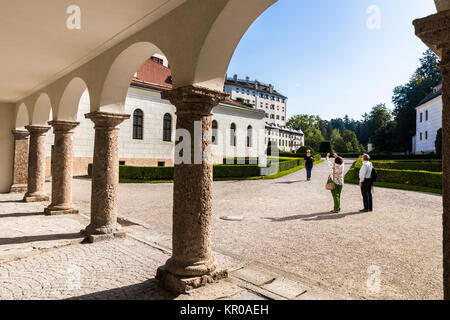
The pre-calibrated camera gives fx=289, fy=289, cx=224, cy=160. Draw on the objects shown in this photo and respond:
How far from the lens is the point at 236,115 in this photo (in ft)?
107

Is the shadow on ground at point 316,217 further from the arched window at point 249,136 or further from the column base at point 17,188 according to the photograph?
the arched window at point 249,136

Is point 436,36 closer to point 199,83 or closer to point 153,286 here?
point 199,83

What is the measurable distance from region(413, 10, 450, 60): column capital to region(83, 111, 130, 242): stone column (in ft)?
18.3

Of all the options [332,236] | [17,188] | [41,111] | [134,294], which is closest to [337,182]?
[332,236]

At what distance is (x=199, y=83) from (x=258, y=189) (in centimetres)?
1113

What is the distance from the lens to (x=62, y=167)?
8391 mm

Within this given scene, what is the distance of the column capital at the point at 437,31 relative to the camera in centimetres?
208

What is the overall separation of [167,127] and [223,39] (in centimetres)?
2297

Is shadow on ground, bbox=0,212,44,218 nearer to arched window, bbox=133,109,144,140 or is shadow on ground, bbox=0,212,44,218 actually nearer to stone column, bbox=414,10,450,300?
stone column, bbox=414,10,450,300

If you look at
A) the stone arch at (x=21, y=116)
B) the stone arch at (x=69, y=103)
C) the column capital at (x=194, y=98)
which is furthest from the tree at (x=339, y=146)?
the column capital at (x=194, y=98)

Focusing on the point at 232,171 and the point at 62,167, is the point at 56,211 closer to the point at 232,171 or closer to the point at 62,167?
the point at 62,167

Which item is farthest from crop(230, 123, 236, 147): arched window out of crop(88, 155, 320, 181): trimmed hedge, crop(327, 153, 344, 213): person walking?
crop(327, 153, 344, 213): person walking

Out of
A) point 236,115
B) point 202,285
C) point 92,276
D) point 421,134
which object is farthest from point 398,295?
point 421,134

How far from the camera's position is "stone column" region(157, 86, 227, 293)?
3.88 m
